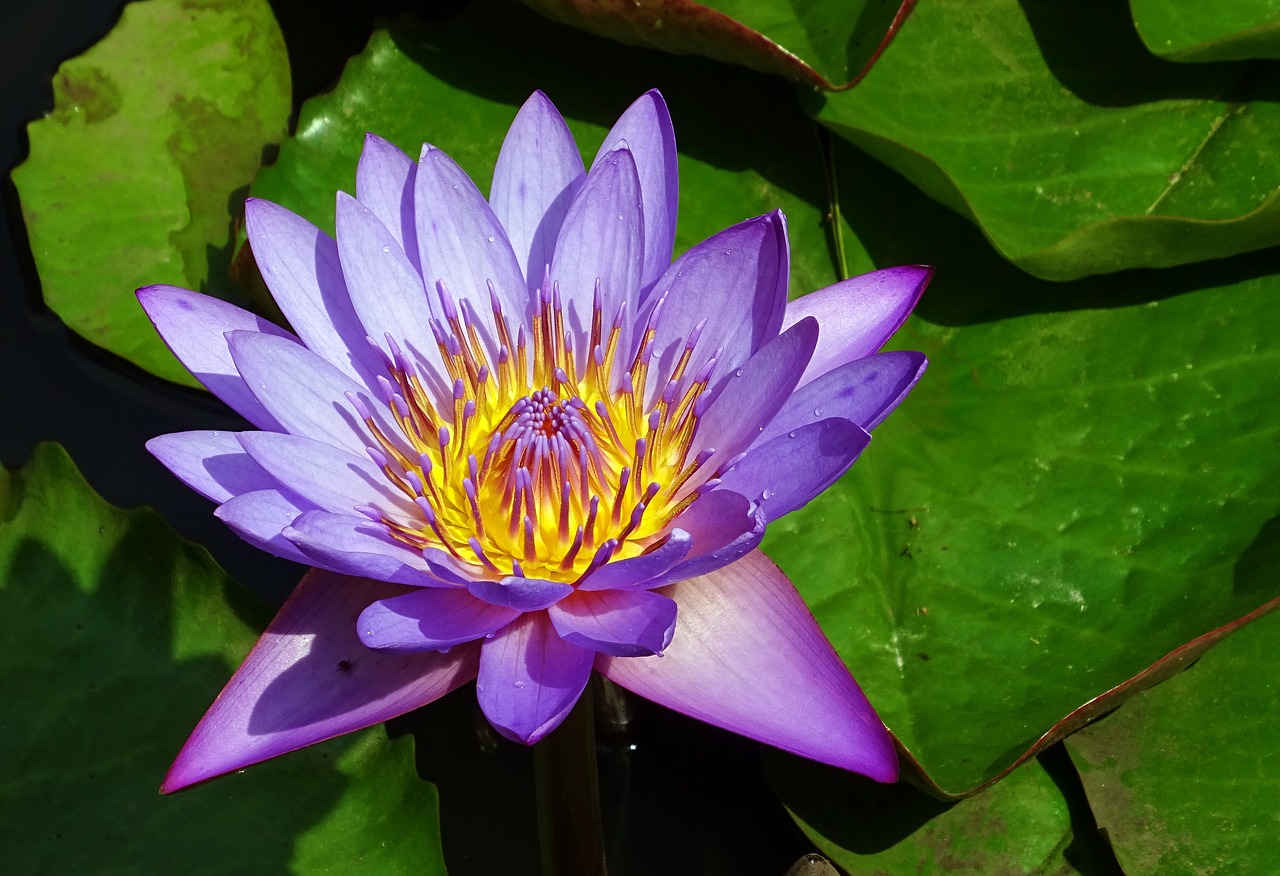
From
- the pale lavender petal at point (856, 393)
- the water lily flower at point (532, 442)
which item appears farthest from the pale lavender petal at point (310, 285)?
the pale lavender petal at point (856, 393)

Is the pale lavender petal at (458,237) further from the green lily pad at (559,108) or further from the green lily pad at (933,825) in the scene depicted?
the green lily pad at (933,825)

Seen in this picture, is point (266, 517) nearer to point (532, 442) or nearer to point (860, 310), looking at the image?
point (532, 442)

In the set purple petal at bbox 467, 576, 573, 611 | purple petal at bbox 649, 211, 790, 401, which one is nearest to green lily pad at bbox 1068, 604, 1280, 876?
purple petal at bbox 649, 211, 790, 401

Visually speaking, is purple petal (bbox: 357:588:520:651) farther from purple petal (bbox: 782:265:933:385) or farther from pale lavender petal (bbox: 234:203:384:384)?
purple petal (bbox: 782:265:933:385)

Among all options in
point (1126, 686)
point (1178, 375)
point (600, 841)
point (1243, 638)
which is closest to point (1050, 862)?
point (1126, 686)

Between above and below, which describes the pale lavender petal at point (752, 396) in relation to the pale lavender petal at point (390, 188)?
below

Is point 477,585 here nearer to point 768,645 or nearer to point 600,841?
point 768,645

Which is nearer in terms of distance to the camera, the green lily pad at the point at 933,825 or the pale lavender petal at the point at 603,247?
the pale lavender petal at the point at 603,247
